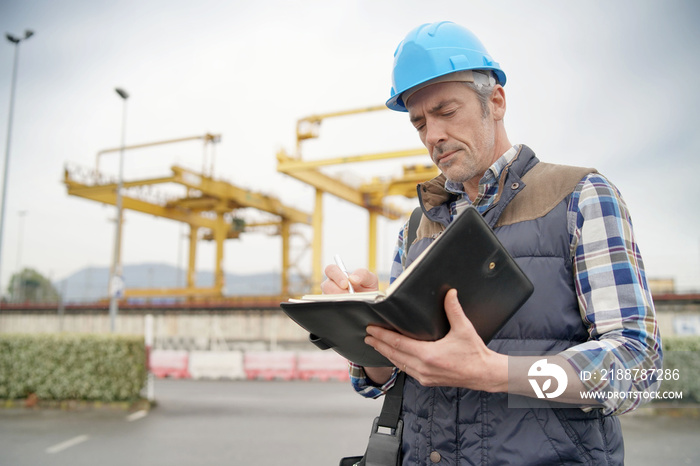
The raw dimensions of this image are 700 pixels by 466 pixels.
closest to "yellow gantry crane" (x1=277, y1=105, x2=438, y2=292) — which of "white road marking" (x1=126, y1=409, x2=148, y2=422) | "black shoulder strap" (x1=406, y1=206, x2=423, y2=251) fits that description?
"white road marking" (x1=126, y1=409, x2=148, y2=422)

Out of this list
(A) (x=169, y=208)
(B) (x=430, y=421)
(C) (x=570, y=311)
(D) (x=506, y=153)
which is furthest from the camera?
(A) (x=169, y=208)

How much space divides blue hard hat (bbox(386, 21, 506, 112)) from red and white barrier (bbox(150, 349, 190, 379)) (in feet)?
49.3

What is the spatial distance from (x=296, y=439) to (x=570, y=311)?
22.4 feet

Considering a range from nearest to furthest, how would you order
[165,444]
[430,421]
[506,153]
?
[430,421] → [506,153] → [165,444]

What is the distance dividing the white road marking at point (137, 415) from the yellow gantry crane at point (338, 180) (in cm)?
1233

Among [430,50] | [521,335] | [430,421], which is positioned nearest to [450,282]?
[521,335]

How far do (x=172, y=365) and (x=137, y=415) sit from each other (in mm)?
5943

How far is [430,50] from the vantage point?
1.35m

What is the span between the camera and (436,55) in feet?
4.43

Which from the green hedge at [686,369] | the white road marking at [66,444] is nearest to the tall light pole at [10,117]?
the white road marking at [66,444]

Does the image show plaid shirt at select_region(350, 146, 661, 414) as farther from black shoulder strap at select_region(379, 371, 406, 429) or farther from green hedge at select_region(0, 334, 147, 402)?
green hedge at select_region(0, 334, 147, 402)

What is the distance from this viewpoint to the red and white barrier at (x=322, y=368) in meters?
14.3

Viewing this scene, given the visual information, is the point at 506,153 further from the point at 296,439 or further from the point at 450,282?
the point at 296,439

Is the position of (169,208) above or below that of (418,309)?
above
